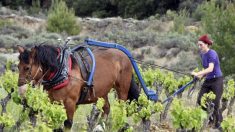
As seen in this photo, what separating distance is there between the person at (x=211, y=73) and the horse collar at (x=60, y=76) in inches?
103

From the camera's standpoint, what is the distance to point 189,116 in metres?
7.58

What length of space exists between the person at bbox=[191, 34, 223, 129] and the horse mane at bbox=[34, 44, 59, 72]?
279 cm

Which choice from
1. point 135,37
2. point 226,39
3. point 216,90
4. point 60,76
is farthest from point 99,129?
point 135,37

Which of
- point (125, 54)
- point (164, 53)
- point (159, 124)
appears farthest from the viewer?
point (164, 53)

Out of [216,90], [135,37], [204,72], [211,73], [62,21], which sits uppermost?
[204,72]

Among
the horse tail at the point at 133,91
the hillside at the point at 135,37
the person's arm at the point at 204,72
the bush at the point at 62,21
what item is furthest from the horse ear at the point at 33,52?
the bush at the point at 62,21

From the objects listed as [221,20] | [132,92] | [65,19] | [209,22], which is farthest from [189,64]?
[132,92]

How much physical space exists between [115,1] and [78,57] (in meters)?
50.7

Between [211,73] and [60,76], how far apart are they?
324cm

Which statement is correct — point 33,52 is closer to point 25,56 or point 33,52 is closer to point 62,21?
point 25,56

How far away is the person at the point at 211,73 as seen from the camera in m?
9.45

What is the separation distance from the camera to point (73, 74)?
8.12m

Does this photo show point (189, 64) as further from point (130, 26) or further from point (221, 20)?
point (130, 26)

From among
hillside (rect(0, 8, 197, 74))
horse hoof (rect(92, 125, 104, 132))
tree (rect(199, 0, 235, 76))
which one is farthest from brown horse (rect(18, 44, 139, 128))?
hillside (rect(0, 8, 197, 74))
